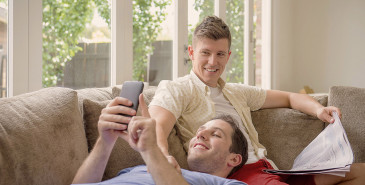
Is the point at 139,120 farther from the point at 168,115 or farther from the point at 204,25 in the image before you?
the point at 204,25

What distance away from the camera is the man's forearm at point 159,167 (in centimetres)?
110

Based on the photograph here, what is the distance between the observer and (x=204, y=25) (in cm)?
215

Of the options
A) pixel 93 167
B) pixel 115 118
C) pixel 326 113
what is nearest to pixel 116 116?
pixel 115 118

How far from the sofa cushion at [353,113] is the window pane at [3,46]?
5.50ft

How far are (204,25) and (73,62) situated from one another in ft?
2.37

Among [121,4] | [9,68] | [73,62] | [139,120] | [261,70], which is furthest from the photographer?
[261,70]

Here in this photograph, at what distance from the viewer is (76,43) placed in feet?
7.46

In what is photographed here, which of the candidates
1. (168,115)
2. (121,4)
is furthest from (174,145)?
(121,4)

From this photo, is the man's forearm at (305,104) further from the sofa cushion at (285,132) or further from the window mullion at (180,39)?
the window mullion at (180,39)

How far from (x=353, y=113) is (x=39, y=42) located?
1.64 m

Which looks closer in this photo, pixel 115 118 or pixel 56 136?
pixel 115 118

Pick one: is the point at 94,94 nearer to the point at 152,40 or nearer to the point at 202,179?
the point at 202,179

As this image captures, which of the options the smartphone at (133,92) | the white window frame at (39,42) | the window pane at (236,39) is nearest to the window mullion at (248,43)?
the window pane at (236,39)

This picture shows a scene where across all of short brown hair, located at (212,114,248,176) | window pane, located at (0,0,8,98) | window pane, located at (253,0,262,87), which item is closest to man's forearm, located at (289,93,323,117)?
short brown hair, located at (212,114,248,176)
